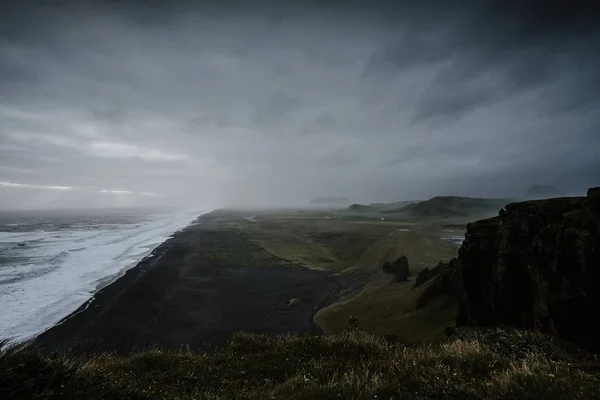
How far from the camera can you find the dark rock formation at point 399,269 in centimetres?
2786

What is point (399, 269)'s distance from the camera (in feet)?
96.6

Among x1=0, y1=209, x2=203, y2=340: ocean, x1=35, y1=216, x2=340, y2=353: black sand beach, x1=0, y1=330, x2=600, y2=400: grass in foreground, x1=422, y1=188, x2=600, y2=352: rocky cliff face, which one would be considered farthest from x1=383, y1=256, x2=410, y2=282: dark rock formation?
x1=0, y1=209, x2=203, y2=340: ocean

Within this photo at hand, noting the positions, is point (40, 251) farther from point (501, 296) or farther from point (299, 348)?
point (501, 296)

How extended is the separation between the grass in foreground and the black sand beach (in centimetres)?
395

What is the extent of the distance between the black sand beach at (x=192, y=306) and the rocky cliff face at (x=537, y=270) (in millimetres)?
9875

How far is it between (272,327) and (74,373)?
1369 centimetres

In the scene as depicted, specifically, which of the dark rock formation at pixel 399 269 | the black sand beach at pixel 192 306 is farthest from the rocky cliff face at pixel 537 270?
the dark rock formation at pixel 399 269

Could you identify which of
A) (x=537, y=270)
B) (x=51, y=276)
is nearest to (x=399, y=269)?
(x=537, y=270)

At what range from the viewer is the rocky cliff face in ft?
31.4

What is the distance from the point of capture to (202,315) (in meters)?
20.9

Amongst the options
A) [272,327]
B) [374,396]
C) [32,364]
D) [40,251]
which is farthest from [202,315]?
[40,251]

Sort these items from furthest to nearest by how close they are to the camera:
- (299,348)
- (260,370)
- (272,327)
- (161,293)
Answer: (161,293), (272,327), (299,348), (260,370)

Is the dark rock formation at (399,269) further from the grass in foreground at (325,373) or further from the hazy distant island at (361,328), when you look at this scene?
the grass in foreground at (325,373)

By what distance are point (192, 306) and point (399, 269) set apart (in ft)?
62.6
